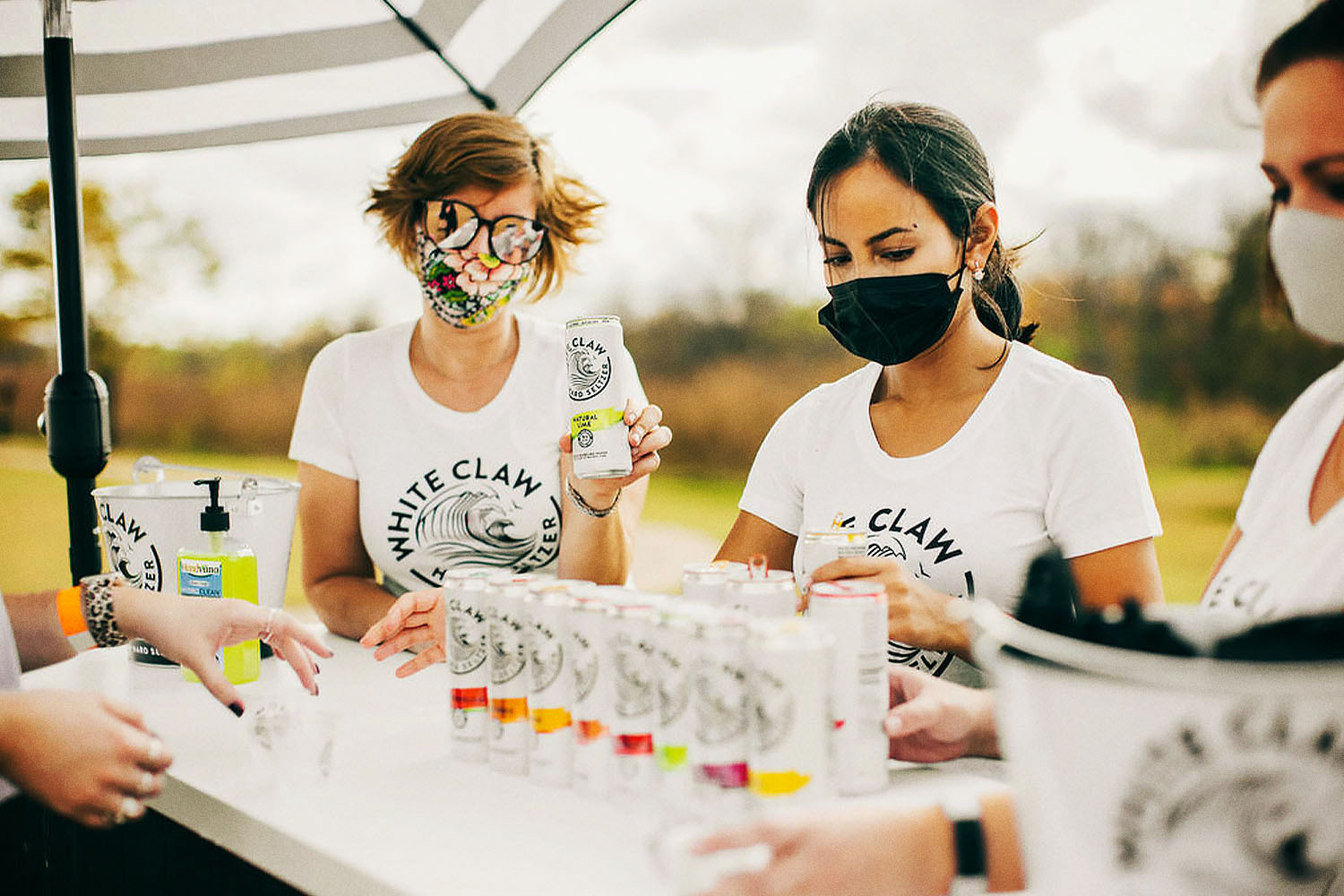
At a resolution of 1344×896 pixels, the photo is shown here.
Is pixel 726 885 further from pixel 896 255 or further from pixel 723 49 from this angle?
pixel 723 49

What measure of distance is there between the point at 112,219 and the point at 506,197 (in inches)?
436

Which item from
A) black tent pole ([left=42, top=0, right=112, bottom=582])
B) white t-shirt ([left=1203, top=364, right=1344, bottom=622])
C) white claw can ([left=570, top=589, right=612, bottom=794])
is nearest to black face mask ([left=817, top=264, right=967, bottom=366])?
white t-shirt ([left=1203, top=364, right=1344, bottom=622])

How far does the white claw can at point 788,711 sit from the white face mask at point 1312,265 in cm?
67

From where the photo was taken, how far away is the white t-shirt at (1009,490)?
1.42 metres

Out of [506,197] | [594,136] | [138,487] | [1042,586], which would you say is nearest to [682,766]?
[1042,586]

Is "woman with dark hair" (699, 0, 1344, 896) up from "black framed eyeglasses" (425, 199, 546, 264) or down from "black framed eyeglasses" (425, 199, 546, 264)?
down

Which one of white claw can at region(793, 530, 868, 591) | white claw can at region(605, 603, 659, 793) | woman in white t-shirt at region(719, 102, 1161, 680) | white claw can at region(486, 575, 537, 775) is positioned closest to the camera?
white claw can at region(605, 603, 659, 793)

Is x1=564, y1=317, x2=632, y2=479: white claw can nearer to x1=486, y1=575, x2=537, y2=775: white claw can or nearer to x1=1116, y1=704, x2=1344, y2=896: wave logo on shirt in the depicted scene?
x1=486, y1=575, x2=537, y2=775: white claw can

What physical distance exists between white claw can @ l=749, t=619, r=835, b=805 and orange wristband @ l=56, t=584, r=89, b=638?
1.10 metres

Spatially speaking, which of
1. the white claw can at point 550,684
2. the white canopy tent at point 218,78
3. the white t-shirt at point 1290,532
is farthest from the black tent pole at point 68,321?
the white t-shirt at point 1290,532

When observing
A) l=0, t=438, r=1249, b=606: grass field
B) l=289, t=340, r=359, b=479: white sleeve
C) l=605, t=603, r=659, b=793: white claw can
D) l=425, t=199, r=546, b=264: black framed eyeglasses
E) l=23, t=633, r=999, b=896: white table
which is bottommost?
l=0, t=438, r=1249, b=606: grass field

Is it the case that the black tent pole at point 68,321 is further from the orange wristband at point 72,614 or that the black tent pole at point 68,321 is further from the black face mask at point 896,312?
the black face mask at point 896,312

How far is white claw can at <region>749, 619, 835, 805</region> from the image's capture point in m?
0.85

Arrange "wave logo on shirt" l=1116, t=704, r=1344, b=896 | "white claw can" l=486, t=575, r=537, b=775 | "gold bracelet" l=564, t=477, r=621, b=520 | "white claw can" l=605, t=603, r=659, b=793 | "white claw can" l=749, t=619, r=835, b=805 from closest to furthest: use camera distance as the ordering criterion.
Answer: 1. "wave logo on shirt" l=1116, t=704, r=1344, b=896
2. "white claw can" l=749, t=619, r=835, b=805
3. "white claw can" l=605, t=603, r=659, b=793
4. "white claw can" l=486, t=575, r=537, b=775
5. "gold bracelet" l=564, t=477, r=621, b=520
